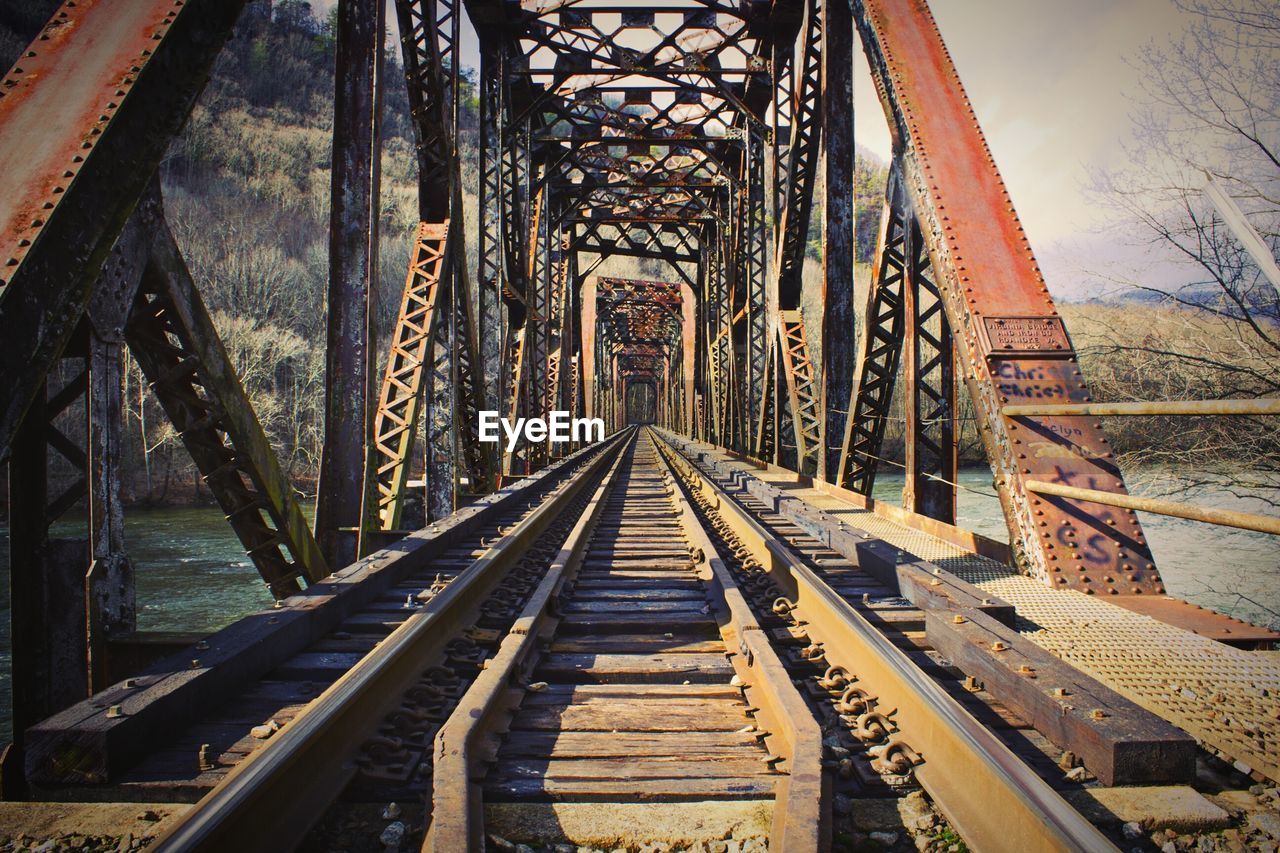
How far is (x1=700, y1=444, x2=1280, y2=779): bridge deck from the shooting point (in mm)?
1983

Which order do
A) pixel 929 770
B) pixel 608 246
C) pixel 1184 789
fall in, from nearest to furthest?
pixel 1184 789 → pixel 929 770 → pixel 608 246

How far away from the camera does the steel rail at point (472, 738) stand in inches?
63.0

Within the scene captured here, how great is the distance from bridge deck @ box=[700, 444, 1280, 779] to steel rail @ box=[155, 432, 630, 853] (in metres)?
2.43

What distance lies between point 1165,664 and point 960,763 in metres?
1.20

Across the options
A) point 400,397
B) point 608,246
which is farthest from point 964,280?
point 608,246

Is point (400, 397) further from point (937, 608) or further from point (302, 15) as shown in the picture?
point (302, 15)

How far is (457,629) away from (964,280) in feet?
11.2

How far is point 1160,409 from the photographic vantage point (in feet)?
8.02

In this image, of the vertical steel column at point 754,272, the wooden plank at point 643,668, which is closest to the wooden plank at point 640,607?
the wooden plank at point 643,668

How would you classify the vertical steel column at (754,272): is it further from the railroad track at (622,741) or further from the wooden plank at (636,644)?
the railroad track at (622,741)

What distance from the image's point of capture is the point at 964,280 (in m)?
4.07
